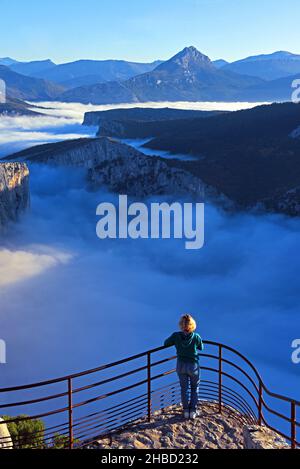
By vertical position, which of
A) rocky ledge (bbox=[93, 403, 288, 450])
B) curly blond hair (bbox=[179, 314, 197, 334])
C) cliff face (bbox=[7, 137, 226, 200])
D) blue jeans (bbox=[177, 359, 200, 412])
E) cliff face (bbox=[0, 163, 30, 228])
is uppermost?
cliff face (bbox=[7, 137, 226, 200])

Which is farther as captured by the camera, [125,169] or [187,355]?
[125,169]

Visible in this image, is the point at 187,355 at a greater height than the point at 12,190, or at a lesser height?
lesser

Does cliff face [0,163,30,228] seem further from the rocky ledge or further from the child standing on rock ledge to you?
the child standing on rock ledge

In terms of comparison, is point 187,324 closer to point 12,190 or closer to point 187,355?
point 187,355

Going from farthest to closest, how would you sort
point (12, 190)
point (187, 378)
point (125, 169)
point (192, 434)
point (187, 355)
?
point (125, 169)
point (12, 190)
point (187, 378)
point (192, 434)
point (187, 355)

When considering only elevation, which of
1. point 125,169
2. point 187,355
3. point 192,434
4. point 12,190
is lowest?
point 192,434

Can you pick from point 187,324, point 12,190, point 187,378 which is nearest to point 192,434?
point 187,378

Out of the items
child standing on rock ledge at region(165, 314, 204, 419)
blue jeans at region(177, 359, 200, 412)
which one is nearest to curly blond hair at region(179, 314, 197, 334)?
child standing on rock ledge at region(165, 314, 204, 419)
